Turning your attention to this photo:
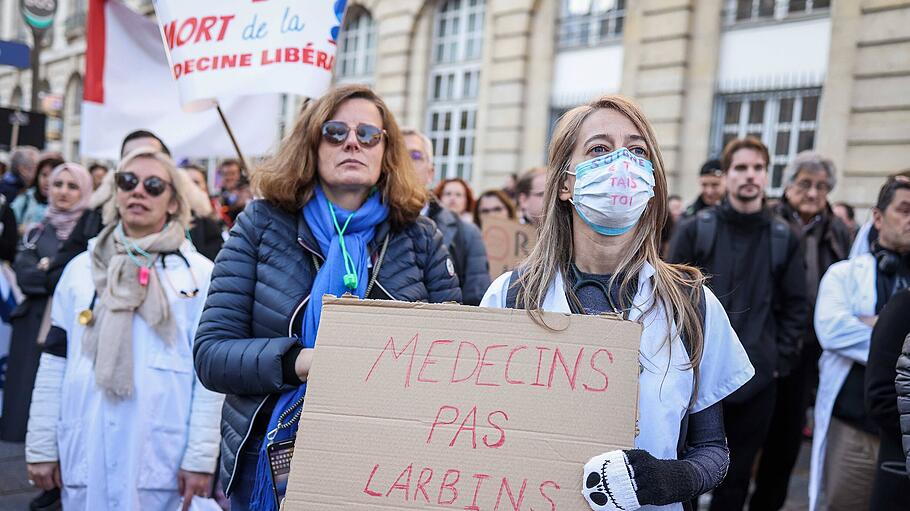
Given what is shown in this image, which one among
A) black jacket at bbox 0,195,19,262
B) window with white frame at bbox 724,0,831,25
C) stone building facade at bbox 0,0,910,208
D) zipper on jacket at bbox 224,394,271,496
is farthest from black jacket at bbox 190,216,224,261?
window with white frame at bbox 724,0,831,25

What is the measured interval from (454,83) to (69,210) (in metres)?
11.8

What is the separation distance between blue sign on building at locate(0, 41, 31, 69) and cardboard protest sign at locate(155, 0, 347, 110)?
4882mm

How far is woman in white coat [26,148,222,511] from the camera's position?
2.91 metres

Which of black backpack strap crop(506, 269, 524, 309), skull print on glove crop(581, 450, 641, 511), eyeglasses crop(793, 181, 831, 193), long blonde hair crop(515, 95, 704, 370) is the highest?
eyeglasses crop(793, 181, 831, 193)

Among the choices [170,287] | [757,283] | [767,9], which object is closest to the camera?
[170,287]

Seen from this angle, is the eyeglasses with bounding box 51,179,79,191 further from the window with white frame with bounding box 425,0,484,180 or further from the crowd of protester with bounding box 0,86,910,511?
the window with white frame with bounding box 425,0,484,180

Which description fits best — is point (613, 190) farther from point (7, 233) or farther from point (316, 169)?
point (7, 233)

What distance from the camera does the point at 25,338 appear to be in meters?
4.70

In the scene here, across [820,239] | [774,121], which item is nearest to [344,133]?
[820,239]

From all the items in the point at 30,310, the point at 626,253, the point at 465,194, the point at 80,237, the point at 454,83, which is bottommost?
the point at 30,310

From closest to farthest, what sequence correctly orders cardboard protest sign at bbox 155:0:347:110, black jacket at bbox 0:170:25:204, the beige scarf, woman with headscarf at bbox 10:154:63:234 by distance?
the beige scarf, cardboard protest sign at bbox 155:0:347:110, woman with headscarf at bbox 10:154:63:234, black jacket at bbox 0:170:25:204

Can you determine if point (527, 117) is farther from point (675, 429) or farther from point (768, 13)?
point (675, 429)

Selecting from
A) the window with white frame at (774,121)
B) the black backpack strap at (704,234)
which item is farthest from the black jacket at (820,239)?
the window with white frame at (774,121)

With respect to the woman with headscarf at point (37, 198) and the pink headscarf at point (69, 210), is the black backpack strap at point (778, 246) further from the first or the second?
the woman with headscarf at point (37, 198)
